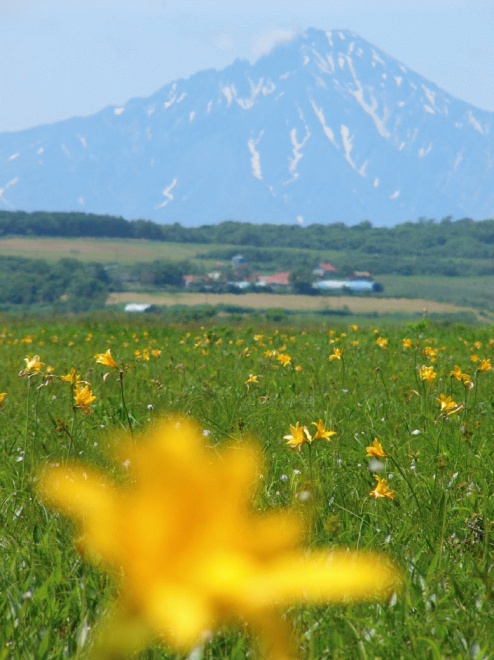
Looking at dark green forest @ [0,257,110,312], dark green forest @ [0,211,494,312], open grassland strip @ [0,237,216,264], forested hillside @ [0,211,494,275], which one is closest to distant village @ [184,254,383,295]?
dark green forest @ [0,211,494,312]

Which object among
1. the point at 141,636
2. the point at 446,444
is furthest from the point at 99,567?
the point at 446,444

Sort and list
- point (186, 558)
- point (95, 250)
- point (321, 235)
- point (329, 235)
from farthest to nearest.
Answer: point (321, 235)
point (329, 235)
point (95, 250)
point (186, 558)

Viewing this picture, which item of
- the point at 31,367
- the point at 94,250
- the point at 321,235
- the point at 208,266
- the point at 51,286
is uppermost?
the point at 31,367

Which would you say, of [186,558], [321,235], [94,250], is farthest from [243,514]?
[321,235]

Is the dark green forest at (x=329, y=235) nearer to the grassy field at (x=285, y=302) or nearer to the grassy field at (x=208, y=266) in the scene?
the grassy field at (x=208, y=266)

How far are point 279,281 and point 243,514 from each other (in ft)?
365

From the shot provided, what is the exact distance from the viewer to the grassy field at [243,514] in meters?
0.57

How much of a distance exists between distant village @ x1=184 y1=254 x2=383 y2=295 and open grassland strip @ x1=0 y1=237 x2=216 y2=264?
31.3 ft

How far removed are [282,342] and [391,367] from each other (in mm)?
4568

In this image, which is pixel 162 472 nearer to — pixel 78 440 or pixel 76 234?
pixel 78 440

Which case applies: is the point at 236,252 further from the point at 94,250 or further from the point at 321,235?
the point at 94,250

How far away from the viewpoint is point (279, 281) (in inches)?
4395

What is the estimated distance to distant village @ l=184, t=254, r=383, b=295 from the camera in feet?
319

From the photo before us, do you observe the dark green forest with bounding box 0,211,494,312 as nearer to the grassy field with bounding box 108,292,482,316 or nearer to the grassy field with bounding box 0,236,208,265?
the grassy field with bounding box 0,236,208,265
